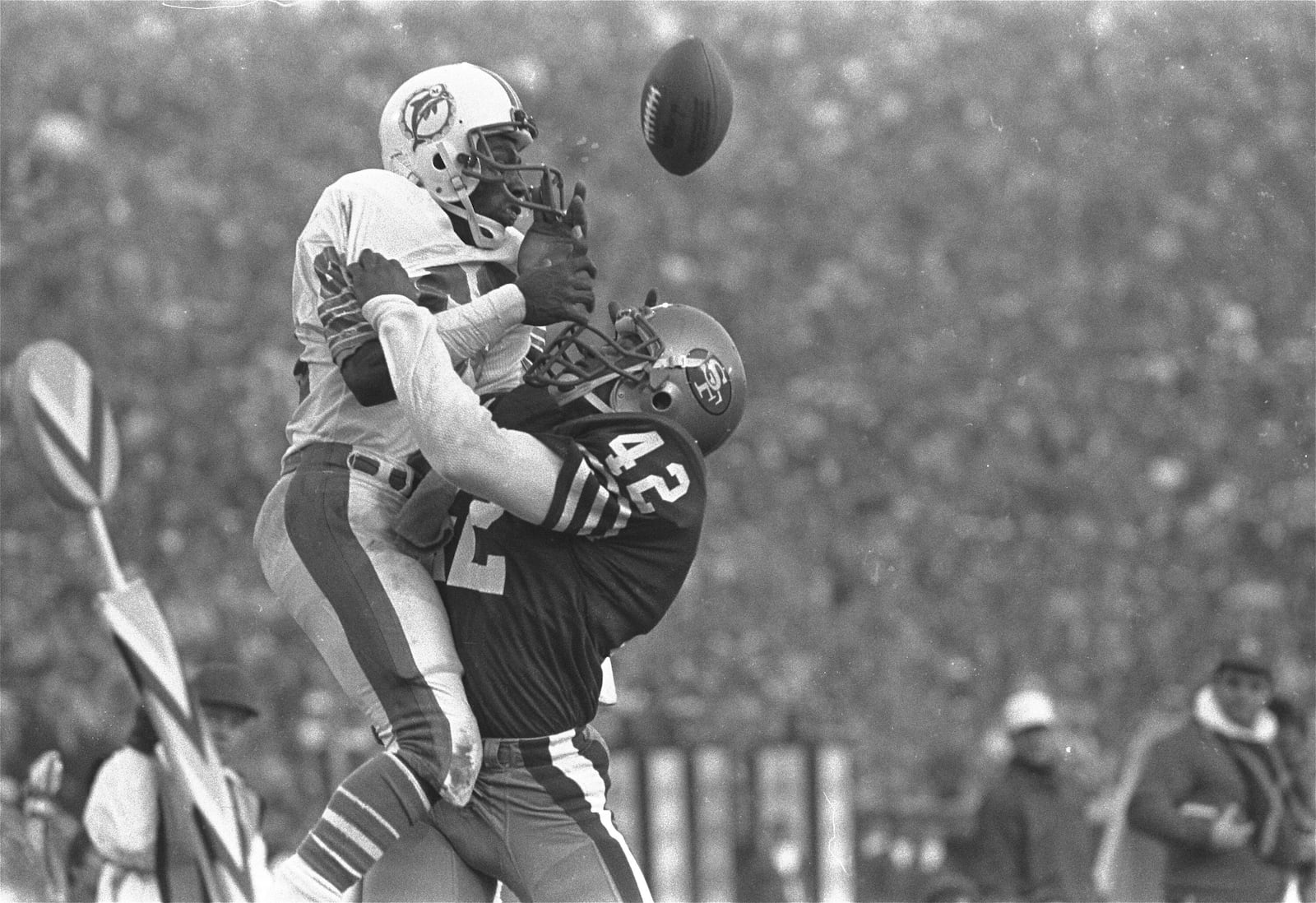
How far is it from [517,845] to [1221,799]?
12.6 feet

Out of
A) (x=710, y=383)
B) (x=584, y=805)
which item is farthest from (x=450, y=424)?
(x=584, y=805)

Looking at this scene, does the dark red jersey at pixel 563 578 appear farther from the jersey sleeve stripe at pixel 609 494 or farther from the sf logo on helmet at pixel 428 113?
the sf logo on helmet at pixel 428 113

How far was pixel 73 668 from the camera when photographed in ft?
32.0

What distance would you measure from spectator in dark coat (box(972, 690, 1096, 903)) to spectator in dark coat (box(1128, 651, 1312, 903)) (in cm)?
37

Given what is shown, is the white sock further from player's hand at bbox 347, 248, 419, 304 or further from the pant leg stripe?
player's hand at bbox 347, 248, 419, 304

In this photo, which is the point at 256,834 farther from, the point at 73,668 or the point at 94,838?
the point at 73,668

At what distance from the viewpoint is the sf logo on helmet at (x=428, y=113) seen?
12.0 feet

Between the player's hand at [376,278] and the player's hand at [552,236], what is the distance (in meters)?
0.20

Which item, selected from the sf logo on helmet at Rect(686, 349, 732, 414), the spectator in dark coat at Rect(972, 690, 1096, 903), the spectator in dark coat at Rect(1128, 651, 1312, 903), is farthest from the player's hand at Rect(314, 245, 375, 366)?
the spectator in dark coat at Rect(972, 690, 1096, 903)

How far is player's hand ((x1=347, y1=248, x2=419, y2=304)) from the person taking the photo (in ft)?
11.4

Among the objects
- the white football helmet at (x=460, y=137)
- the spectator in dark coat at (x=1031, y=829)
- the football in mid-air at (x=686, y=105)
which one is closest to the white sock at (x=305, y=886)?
the white football helmet at (x=460, y=137)

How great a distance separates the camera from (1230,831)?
6.75 metres

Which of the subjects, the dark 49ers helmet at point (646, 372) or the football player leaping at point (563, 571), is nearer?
the football player leaping at point (563, 571)

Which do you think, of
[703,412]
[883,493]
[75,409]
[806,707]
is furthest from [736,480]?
[703,412]
